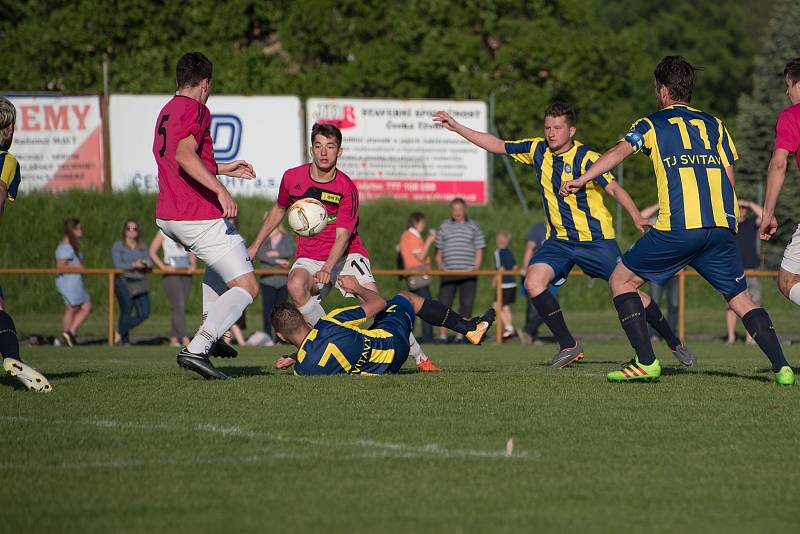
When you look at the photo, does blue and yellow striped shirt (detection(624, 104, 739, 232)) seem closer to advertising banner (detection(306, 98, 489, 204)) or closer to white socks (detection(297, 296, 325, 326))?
white socks (detection(297, 296, 325, 326))

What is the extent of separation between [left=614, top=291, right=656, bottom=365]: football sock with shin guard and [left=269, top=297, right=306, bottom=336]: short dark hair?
2474 millimetres

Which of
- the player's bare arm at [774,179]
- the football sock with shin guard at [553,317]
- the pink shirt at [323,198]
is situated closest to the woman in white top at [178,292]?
the pink shirt at [323,198]

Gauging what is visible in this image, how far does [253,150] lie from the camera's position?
29.3 metres

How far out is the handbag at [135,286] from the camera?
19.5 m

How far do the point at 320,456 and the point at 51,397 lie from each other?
295 cm

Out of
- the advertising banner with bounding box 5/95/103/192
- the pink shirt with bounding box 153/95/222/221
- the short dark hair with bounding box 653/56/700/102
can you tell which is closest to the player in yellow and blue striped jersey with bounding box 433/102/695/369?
the short dark hair with bounding box 653/56/700/102

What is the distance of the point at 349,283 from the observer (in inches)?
401

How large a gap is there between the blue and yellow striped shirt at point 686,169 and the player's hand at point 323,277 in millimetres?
2611

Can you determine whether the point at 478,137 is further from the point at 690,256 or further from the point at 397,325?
the point at 690,256

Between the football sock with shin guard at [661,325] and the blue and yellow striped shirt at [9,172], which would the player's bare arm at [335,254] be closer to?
the blue and yellow striped shirt at [9,172]

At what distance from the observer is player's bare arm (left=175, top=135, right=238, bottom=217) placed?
8.69 metres

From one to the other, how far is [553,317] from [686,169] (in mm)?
2908

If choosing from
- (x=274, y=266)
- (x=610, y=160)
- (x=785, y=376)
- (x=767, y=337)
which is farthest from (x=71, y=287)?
(x=785, y=376)

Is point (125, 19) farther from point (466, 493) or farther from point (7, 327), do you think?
point (466, 493)
